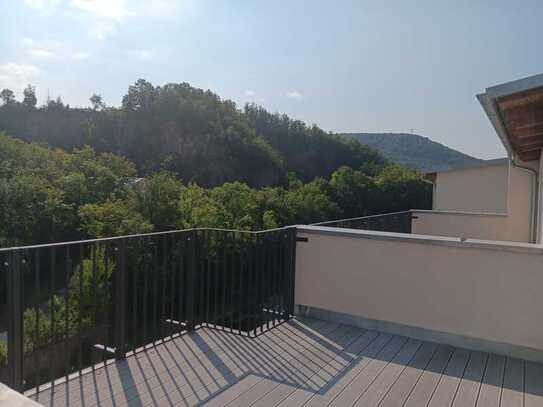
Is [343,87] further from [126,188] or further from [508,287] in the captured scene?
[126,188]

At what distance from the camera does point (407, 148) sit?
39.5m

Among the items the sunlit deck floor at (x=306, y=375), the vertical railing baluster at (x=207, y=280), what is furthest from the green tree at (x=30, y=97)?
the sunlit deck floor at (x=306, y=375)

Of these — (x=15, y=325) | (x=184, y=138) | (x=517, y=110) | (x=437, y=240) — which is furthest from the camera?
(x=184, y=138)

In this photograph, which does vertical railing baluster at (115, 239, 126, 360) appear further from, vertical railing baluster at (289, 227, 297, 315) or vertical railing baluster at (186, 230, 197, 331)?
vertical railing baluster at (289, 227, 297, 315)

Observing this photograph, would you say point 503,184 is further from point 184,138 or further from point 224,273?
point 184,138

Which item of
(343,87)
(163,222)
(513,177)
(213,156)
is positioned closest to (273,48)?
(343,87)

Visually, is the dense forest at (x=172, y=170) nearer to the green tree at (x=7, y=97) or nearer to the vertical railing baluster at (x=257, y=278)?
the green tree at (x=7, y=97)

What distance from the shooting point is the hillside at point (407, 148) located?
32.5 meters

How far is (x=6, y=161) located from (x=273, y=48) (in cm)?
1653

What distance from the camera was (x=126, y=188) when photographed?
20.5 metres

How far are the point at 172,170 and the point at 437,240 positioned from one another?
33.5 meters

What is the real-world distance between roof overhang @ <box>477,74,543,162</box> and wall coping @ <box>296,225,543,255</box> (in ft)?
3.08

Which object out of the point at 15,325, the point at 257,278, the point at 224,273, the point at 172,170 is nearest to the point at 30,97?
the point at 172,170

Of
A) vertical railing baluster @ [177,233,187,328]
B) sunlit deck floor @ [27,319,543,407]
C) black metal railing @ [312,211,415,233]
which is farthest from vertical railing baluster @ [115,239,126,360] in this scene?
black metal railing @ [312,211,415,233]
